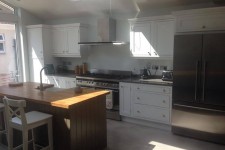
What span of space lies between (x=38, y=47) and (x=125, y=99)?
9.47ft

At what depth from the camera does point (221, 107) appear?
10.9 ft

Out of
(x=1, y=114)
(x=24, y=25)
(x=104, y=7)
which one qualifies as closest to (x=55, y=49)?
(x=24, y=25)

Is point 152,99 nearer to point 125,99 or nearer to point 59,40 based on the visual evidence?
point 125,99

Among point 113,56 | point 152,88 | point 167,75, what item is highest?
point 113,56

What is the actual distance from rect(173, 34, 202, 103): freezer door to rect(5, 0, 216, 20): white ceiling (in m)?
0.96

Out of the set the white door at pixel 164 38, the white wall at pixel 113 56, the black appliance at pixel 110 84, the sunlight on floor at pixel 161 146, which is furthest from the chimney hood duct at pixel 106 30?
the sunlight on floor at pixel 161 146

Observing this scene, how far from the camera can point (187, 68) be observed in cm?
355

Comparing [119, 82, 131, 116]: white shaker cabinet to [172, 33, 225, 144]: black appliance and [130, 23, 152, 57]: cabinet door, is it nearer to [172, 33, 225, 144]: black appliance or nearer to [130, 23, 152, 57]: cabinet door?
[130, 23, 152, 57]: cabinet door

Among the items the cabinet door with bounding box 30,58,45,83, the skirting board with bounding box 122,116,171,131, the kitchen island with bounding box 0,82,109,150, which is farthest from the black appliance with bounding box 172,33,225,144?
the cabinet door with bounding box 30,58,45,83

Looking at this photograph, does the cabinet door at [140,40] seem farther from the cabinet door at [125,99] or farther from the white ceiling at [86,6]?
the cabinet door at [125,99]

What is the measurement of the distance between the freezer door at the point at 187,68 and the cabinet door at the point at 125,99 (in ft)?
3.30

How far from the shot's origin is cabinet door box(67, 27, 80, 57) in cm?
529

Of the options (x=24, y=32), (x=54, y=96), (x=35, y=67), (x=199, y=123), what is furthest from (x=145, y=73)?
(x=24, y=32)

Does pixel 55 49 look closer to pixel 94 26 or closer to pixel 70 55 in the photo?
pixel 70 55
